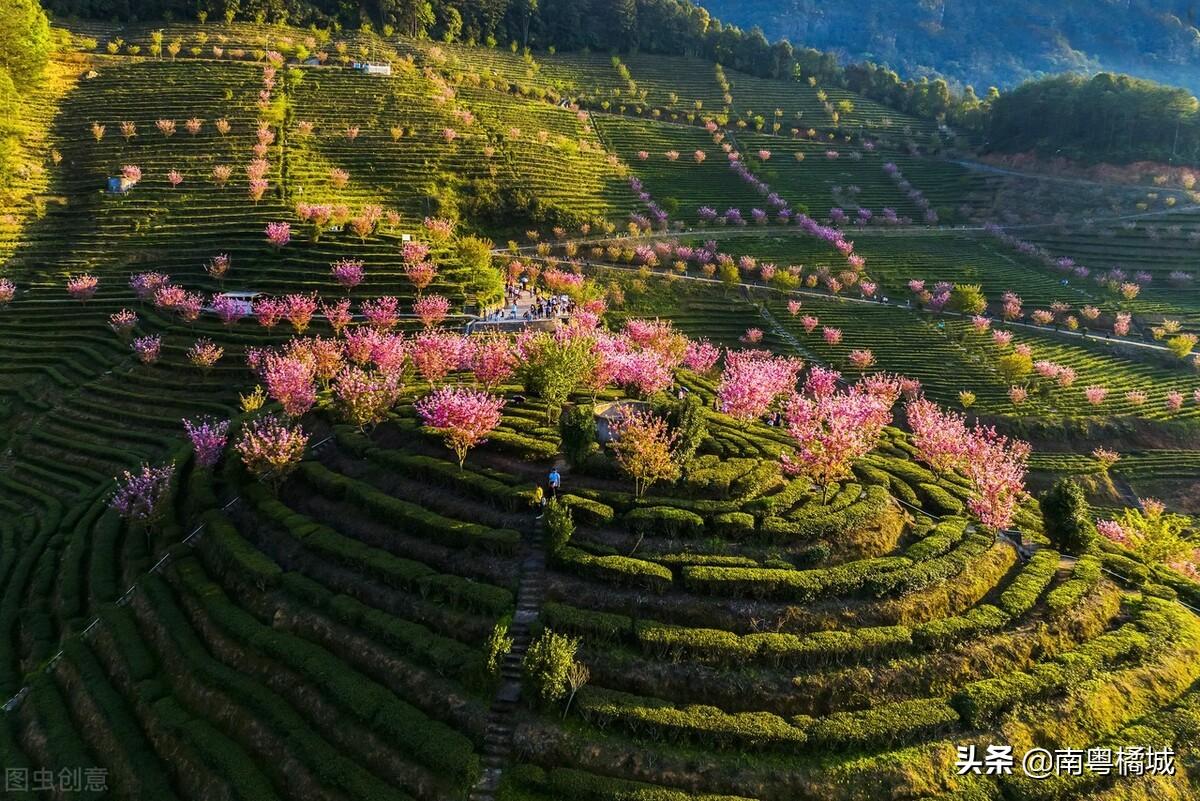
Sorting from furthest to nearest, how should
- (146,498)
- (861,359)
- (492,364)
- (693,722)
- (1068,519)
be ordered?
(861,359) → (492,364) → (146,498) → (1068,519) → (693,722)

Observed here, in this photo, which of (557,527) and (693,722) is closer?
(693,722)

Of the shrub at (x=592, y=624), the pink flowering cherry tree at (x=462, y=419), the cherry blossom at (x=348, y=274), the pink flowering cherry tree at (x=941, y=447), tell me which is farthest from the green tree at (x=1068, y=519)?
the cherry blossom at (x=348, y=274)

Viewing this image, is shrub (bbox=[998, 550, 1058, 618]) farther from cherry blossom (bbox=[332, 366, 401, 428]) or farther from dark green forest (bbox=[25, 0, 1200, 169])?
dark green forest (bbox=[25, 0, 1200, 169])

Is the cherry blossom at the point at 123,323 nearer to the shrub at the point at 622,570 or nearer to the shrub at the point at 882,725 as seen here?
the shrub at the point at 622,570

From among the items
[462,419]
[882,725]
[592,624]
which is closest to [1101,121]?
[882,725]

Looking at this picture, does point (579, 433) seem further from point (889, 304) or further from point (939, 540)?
point (889, 304)

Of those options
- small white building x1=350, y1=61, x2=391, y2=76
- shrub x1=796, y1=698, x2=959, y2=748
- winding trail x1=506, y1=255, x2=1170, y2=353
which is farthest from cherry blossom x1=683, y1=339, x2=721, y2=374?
small white building x1=350, y1=61, x2=391, y2=76
